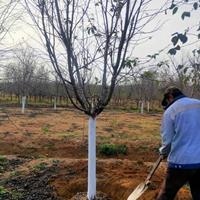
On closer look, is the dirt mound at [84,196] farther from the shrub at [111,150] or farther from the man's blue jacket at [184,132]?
the shrub at [111,150]

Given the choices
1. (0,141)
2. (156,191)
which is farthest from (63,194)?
(0,141)

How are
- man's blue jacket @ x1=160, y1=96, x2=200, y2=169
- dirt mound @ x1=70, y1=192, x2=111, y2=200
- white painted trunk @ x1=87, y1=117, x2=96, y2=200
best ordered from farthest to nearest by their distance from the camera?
1. dirt mound @ x1=70, y1=192, x2=111, y2=200
2. white painted trunk @ x1=87, y1=117, x2=96, y2=200
3. man's blue jacket @ x1=160, y1=96, x2=200, y2=169

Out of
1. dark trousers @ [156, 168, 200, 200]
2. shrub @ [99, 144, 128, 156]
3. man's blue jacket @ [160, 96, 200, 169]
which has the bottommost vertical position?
shrub @ [99, 144, 128, 156]

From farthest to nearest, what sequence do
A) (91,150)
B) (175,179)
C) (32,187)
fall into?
(32,187), (91,150), (175,179)

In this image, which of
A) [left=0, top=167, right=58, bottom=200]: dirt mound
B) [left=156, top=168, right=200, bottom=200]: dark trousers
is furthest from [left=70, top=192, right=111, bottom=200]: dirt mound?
[left=156, top=168, right=200, bottom=200]: dark trousers

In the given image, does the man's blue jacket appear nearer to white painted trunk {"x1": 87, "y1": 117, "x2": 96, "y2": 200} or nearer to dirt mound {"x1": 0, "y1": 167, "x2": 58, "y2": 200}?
white painted trunk {"x1": 87, "y1": 117, "x2": 96, "y2": 200}

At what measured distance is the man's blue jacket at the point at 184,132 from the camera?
14.1 ft

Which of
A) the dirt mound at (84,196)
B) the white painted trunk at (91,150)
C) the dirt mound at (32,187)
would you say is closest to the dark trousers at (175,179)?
the white painted trunk at (91,150)

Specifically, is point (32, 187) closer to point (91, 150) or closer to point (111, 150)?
point (91, 150)

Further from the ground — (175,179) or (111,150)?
(175,179)

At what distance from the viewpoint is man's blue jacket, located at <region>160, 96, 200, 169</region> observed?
14.1ft

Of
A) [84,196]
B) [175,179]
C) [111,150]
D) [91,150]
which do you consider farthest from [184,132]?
[111,150]

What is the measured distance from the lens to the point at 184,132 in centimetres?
430

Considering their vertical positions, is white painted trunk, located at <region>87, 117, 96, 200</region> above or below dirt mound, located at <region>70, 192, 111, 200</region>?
above
